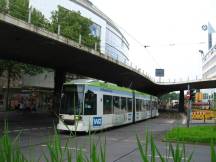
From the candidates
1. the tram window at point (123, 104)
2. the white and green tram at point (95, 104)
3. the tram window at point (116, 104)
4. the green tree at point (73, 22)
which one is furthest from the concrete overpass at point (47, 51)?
the green tree at point (73, 22)

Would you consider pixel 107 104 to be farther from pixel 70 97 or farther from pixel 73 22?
pixel 73 22

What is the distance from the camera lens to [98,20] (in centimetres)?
9400

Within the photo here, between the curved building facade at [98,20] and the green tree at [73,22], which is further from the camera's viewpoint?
the curved building facade at [98,20]

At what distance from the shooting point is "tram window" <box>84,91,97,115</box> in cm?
2384

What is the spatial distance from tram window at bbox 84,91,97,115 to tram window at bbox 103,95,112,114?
1.51 m

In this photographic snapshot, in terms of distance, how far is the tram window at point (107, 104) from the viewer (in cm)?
2610

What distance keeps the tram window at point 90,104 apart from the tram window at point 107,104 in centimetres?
151

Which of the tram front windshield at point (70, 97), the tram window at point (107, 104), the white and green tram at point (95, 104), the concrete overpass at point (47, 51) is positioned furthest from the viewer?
the tram window at point (107, 104)

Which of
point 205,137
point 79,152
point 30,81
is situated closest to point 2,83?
point 30,81

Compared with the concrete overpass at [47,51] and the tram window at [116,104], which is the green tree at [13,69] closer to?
the concrete overpass at [47,51]

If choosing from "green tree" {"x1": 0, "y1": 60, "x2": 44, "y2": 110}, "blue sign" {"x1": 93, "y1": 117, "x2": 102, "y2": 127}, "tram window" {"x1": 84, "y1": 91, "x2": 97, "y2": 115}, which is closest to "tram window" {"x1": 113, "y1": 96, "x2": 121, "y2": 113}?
"blue sign" {"x1": 93, "y1": 117, "x2": 102, "y2": 127}

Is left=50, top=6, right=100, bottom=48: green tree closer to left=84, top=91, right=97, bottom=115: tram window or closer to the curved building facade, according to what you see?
the curved building facade

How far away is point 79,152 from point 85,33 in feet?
169

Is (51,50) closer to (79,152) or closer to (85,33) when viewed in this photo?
(85,33)
